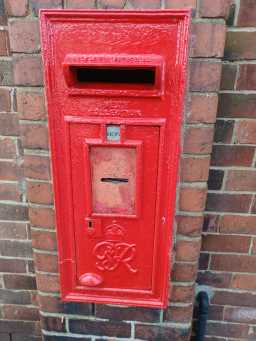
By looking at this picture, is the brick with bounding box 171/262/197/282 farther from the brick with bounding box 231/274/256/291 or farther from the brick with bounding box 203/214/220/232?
the brick with bounding box 231/274/256/291

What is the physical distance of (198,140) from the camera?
1146 mm

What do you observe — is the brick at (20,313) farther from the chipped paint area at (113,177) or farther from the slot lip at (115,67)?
the slot lip at (115,67)

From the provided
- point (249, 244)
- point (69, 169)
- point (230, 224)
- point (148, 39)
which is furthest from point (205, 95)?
point (249, 244)

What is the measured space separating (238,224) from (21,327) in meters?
1.25

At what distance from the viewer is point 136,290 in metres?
1.36

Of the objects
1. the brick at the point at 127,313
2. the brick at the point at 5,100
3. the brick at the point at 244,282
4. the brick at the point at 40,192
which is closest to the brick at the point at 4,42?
the brick at the point at 5,100

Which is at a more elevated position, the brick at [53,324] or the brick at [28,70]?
the brick at [28,70]

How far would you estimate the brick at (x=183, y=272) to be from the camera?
1.36 meters

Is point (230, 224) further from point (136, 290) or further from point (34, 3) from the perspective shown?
point (34, 3)

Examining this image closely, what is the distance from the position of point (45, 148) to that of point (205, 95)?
22.1 inches

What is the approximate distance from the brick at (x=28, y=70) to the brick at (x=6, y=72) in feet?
0.76

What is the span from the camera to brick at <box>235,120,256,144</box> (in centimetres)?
129

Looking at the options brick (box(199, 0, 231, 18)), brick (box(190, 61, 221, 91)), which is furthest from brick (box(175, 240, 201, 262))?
brick (box(199, 0, 231, 18))

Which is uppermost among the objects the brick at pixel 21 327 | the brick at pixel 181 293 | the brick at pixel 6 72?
the brick at pixel 6 72
